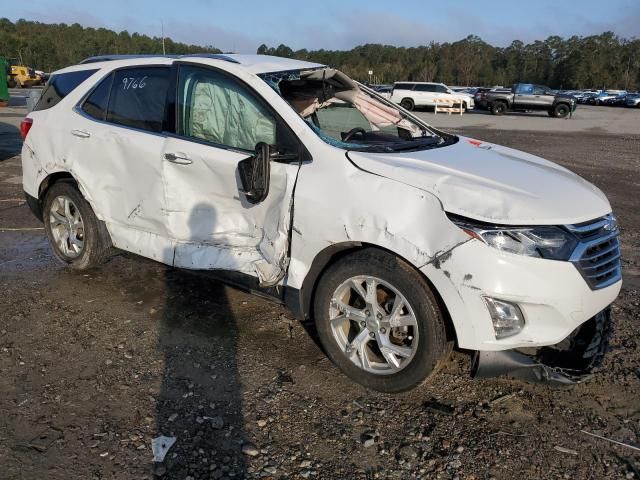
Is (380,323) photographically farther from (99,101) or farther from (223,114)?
(99,101)

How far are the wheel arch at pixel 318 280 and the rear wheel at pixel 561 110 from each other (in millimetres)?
31912

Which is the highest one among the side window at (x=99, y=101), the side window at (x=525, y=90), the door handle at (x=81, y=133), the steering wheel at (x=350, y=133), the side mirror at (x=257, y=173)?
the side window at (x=525, y=90)

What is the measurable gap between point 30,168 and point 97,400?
9.06ft

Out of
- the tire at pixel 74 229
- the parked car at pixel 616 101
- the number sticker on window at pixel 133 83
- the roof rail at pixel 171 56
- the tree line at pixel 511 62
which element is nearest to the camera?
the roof rail at pixel 171 56

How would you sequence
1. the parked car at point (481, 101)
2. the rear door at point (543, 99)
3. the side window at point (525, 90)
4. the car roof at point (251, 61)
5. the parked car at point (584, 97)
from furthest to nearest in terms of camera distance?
the parked car at point (584, 97) < the parked car at point (481, 101) < the side window at point (525, 90) < the rear door at point (543, 99) < the car roof at point (251, 61)

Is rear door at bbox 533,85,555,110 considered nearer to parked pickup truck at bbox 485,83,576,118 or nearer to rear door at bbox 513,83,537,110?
parked pickup truck at bbox 485,83,576,118

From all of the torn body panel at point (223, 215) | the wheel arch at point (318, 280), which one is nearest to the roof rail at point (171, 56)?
the torn body panel at point (223, 215)

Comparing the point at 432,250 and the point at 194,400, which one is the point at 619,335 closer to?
the point at 432,250

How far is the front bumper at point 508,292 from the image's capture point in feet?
8.52

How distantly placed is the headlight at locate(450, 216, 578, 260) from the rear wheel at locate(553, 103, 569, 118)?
31938 mm

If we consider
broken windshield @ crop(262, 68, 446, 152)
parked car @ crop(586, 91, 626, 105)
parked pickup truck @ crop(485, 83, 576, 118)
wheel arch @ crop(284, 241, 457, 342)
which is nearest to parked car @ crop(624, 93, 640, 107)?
parked car @ crop(586, 91, 626, 105)

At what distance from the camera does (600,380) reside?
3256 mm

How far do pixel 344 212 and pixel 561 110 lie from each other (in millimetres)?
32226

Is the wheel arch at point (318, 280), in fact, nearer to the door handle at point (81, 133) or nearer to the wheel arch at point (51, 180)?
the door handle at point (81, 133)
